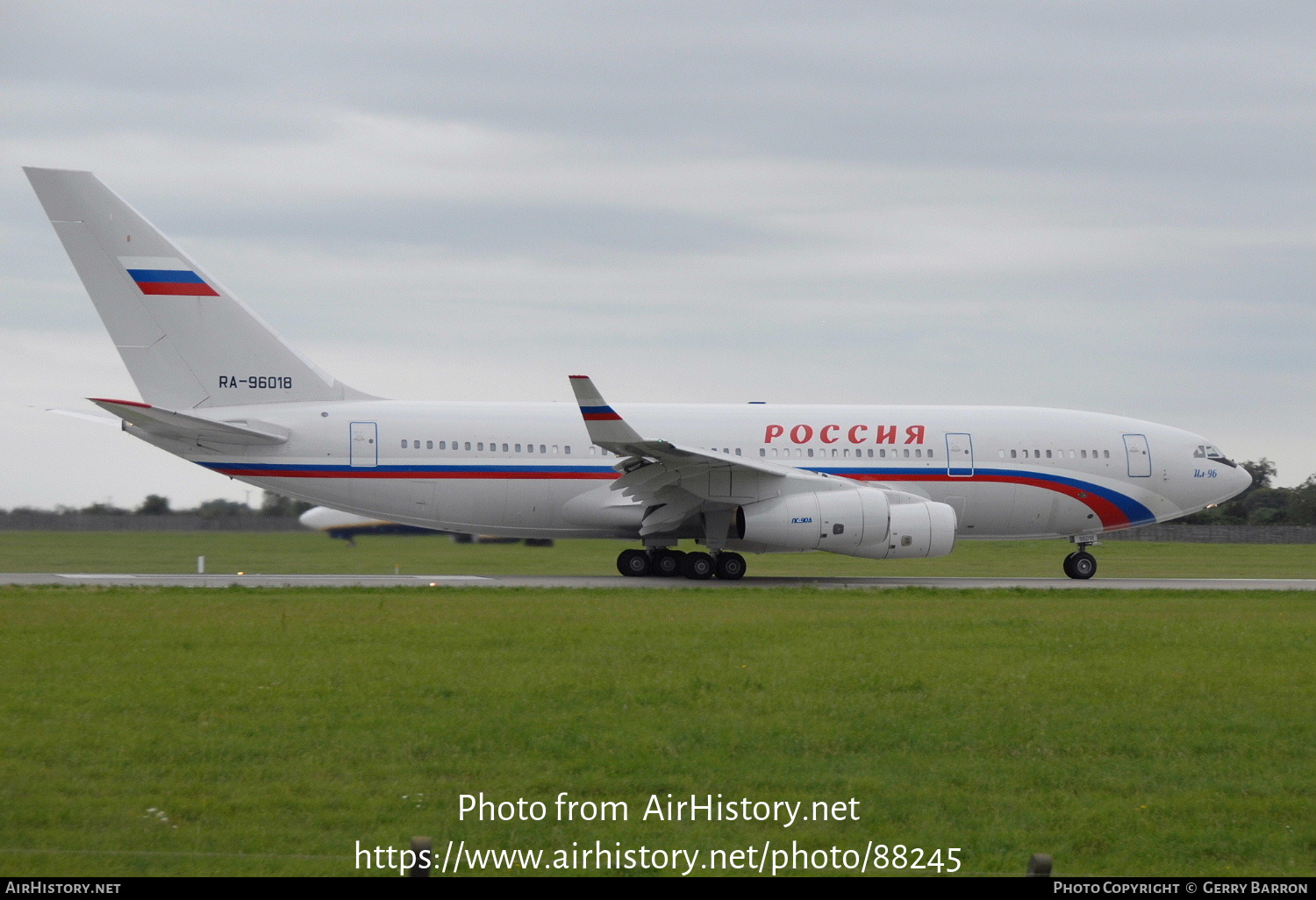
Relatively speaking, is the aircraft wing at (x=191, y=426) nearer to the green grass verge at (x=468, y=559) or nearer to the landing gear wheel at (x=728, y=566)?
the green grass verge at (x=468, y=559)

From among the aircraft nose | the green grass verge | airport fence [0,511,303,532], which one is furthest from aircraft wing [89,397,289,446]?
airport fence [0,511,303,532]

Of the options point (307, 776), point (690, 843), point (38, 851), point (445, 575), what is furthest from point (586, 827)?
point (445, 575)

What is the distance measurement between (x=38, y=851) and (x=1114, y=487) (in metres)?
22.2

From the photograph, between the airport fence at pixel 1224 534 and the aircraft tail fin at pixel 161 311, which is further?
the airport fence at pixel 1224 534

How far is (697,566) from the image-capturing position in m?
22.2

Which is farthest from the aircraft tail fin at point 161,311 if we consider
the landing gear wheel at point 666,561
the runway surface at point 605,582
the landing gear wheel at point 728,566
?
the landing gear wheel at point 728,566

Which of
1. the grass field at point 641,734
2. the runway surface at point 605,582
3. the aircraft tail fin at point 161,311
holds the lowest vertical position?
the grass field at point 641,734

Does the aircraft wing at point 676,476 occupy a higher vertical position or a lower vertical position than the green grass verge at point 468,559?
higher

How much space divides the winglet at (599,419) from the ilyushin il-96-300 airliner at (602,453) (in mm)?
34

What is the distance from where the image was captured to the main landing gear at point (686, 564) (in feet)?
73.2

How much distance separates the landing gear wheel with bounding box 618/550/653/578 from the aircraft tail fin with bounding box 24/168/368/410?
629 cm

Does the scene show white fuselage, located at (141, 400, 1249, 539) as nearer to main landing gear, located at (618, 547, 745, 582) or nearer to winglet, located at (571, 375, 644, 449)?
main landing gear, located at (618, 547, 745, 582)

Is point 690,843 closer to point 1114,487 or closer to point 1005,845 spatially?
point 1005,845

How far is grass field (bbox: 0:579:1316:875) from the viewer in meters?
6.06
